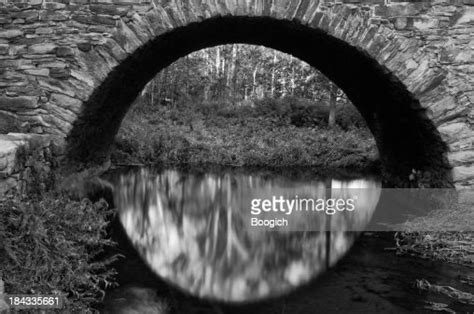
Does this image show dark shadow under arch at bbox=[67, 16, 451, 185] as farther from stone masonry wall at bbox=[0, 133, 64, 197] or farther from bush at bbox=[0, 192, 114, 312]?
bush at bbox=[0, 192, 114, 312]

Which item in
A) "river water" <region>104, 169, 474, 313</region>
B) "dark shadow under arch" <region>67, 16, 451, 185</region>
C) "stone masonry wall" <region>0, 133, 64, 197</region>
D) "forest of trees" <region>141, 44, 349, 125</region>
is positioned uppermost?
"forest of trees" <region>141, 44, 349, 125</region>

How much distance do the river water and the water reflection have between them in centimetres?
1

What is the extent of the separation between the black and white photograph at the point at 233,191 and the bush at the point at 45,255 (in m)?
0.02

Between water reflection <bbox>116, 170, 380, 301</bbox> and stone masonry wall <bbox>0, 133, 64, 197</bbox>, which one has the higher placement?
stone masonry wall <bbox>0, 133, 64, 197</bbox>

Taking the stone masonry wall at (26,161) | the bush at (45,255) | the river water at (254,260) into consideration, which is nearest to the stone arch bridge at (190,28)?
the stone masonry wall at (26,161)

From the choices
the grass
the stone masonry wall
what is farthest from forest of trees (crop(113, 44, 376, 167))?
the stone masonry wall

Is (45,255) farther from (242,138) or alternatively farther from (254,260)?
(242,138)

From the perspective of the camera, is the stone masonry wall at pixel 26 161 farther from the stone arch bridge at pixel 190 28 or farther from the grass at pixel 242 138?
the grass at pixel 242 138

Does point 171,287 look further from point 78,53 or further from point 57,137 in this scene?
point 78,53

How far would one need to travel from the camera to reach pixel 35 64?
6.49m

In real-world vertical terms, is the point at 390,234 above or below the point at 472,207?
below

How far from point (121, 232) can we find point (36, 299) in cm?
358

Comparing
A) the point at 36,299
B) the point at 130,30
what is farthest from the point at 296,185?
the point at 36,299

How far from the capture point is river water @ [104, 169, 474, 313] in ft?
14.9
